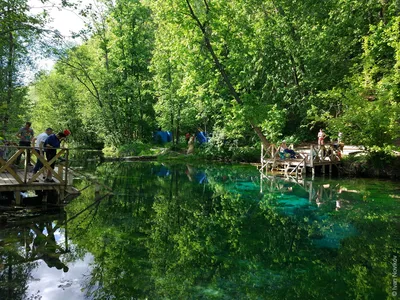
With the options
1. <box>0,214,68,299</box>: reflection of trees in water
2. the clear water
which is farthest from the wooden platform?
<box>0,214,68,299</box>: reflection of trees in water

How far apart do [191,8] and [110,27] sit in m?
16.0

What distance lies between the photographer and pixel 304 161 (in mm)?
19797

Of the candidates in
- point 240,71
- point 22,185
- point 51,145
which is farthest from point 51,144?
point 240,71

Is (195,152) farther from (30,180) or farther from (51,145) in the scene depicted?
(30,180)

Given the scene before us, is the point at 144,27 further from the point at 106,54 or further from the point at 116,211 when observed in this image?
the point at 116,211

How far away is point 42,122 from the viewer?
42500mm

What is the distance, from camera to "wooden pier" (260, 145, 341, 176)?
19859 mm

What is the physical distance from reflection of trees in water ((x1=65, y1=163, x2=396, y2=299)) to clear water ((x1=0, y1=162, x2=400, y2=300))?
0.07 feet

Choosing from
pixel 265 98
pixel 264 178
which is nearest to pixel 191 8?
pixel 265 98

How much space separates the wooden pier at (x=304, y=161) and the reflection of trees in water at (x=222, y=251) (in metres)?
8.39

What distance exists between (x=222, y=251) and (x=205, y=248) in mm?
421

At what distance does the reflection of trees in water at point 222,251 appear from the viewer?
17.8 ft

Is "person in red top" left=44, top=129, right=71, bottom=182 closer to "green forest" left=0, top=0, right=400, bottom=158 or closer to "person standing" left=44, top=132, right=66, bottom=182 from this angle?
"person standing" left=44, top=132, right=66, bottom=182

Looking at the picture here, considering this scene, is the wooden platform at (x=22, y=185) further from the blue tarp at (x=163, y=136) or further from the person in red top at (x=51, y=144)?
the blue tarp at (x=163, y=136)
